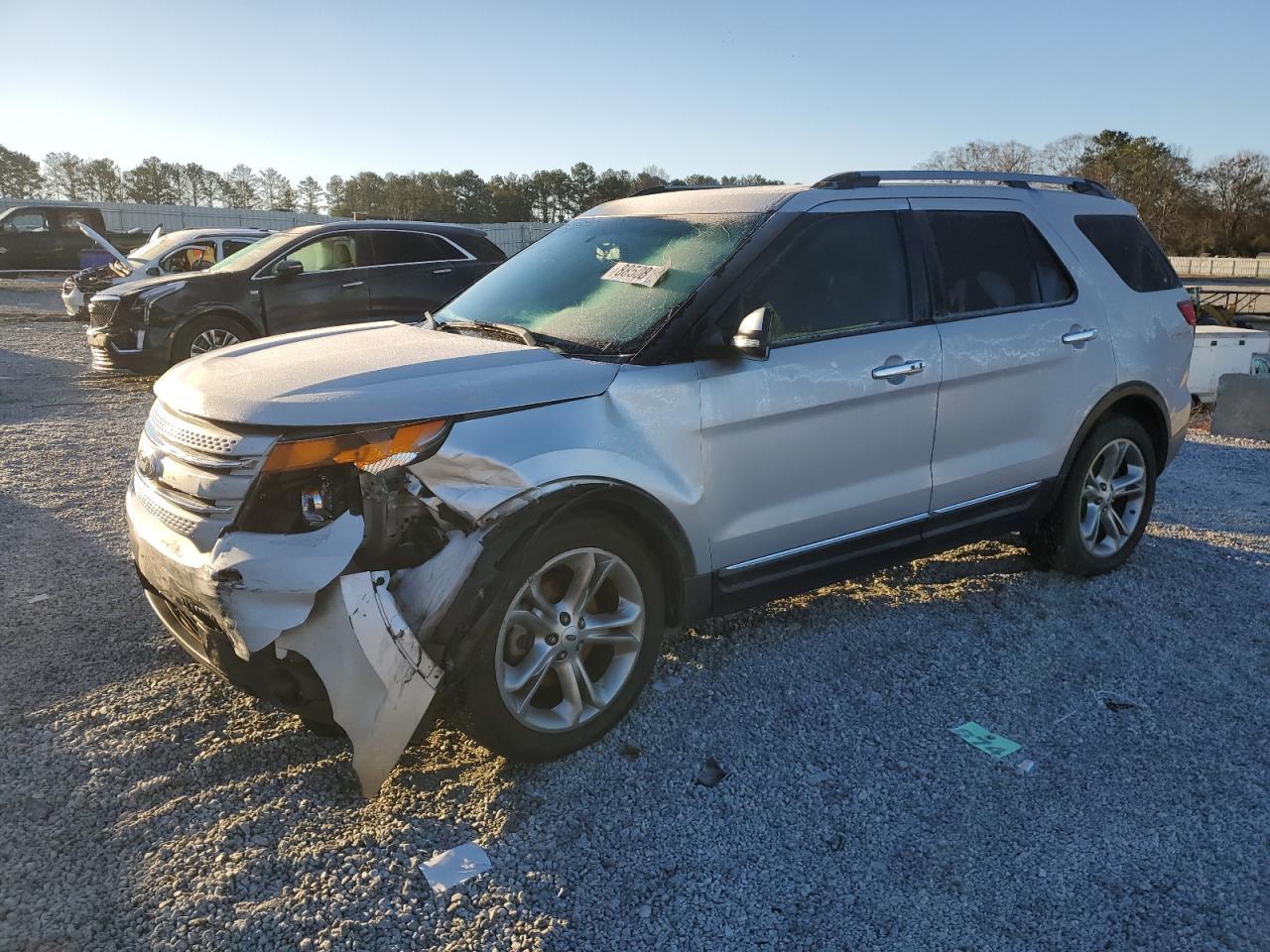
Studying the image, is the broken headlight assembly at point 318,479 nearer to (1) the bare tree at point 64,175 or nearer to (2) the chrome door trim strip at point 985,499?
(2) the chrome door trim strip at point 985,499

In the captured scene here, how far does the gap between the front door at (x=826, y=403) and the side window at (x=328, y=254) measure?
767cm

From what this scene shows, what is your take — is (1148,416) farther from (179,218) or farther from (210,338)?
(179,218)

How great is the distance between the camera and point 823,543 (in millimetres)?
3982

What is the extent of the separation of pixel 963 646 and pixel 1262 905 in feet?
5.74

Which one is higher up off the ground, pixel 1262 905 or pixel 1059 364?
pixel 1059 364

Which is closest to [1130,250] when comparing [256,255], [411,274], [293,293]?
[411,274]

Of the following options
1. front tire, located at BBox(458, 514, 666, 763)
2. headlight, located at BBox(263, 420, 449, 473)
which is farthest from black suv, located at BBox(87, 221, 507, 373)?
headlight, located at BBox(263, 420, 449, 473)

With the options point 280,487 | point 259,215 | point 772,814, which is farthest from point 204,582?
point 259,215

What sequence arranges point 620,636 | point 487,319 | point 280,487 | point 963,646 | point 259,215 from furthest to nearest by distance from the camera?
point 259,215 → point 963,646 → point 487,319 → point 620,636 → point 280,487

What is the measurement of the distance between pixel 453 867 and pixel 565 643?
2.57 ft

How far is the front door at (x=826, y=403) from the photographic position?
364 cm

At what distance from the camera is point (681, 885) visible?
2.78m

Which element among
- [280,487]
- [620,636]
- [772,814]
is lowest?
[772,814]

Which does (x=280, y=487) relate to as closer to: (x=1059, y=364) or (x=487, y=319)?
(x=487, y=319)
